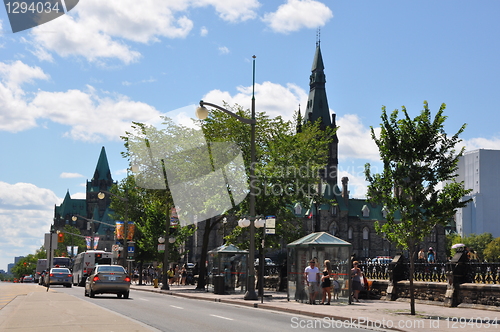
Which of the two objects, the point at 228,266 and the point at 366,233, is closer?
the point at 228,266

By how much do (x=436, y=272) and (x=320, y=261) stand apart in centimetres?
494

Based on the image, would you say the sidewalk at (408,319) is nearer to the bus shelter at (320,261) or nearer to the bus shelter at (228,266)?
the bus shelter at (320,261)

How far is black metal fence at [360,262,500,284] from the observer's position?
2261 cm

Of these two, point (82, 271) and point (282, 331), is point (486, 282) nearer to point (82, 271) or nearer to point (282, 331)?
point (282, 331)

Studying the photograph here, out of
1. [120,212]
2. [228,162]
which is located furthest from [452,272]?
[120,212]

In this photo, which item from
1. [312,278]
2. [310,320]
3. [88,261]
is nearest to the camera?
[310,320]

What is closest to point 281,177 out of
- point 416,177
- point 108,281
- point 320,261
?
point 320,261

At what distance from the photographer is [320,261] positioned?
27.2 m

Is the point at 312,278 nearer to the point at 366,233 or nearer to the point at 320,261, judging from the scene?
the point at 320,261

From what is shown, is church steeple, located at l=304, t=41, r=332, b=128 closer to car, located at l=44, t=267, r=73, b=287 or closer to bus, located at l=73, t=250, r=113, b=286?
bus, located at l=73, t=250, r=113, b=286

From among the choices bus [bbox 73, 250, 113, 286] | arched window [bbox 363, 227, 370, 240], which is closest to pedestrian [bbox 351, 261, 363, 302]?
A: bus [bbox 73, 250, 113, 286]

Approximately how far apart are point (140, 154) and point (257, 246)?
1313cm

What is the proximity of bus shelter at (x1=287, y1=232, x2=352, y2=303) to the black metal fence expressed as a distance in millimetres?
3740

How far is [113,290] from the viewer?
95.9 feet
